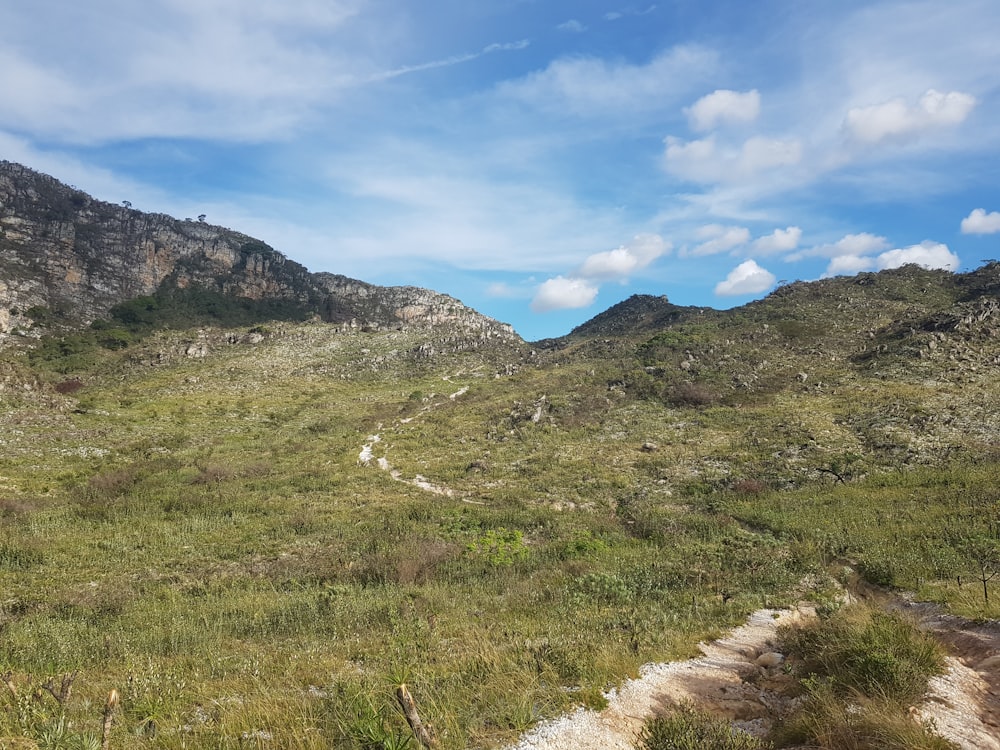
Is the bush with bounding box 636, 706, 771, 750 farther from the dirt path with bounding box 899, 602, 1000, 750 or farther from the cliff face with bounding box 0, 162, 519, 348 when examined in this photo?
the cliff face with bounding box 0, 162, 519, 348

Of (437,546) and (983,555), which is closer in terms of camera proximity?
(983,555)

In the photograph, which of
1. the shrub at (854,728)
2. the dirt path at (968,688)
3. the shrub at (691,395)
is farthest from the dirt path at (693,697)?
the shrub at (691,395)

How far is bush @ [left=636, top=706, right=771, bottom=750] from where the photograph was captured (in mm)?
5215

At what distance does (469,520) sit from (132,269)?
4590 inches

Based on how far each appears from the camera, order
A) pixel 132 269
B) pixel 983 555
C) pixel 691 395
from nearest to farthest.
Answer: pixel 983 555
pixel 691 395
pixel 132 269

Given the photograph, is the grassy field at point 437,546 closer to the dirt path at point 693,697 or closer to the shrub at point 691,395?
the shrub at point 691,395

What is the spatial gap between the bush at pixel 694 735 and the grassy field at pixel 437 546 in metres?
1.35

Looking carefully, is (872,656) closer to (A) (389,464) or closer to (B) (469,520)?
(B) (469,520)

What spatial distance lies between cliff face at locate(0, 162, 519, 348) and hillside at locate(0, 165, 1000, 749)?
107 feet

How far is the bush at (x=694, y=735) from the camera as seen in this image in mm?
5215

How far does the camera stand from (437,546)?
57.1 ft

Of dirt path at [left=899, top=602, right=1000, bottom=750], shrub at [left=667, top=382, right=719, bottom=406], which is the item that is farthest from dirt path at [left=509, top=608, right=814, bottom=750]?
shrub at [left=667, top=382, right=719, bottom=406]

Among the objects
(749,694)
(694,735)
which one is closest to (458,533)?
(749,694)

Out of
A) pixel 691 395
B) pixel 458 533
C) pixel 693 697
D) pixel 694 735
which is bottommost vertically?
pixel 458 533
